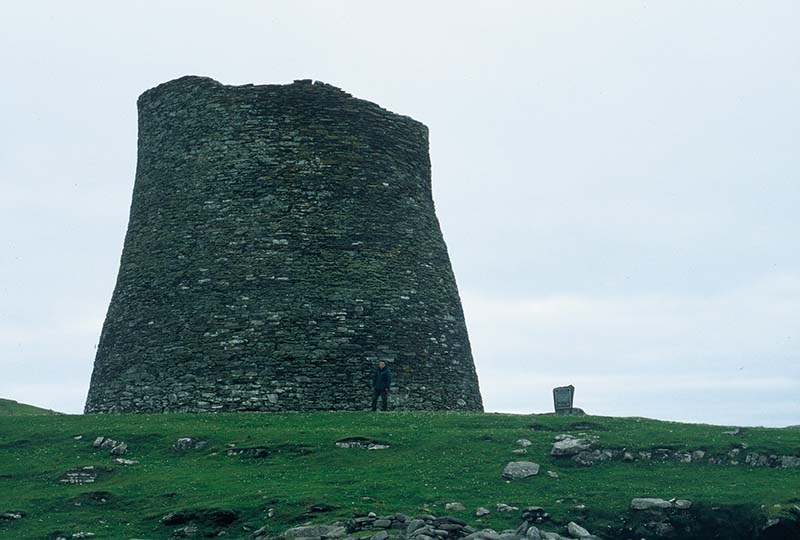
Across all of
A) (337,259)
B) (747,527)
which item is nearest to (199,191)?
(337,259)

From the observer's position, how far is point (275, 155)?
111 feet

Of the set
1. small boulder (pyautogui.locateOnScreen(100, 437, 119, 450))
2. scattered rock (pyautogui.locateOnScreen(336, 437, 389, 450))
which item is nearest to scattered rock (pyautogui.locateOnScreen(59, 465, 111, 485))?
small boulder (pyautogui.locateOnScreen(100, 437, 119, 450))

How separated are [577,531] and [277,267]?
1707cm

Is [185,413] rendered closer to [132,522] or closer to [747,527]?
[132,522]

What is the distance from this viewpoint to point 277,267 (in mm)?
32688

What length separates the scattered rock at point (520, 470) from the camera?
2095cm

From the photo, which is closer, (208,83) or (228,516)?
(228,516)

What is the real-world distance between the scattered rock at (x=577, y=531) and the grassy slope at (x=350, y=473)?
67 cm

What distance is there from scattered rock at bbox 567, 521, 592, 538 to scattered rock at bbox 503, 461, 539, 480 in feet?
10.2

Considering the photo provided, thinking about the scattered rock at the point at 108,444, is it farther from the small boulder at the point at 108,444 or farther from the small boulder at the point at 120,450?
the small boulder at the point at 120,450

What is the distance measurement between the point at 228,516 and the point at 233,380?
12673 millimetres

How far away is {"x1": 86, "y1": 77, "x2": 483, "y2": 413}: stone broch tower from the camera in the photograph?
104 ft

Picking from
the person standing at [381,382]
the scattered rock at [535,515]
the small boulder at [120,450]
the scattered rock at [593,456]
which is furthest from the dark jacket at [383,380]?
the scattered rock at [535,515]

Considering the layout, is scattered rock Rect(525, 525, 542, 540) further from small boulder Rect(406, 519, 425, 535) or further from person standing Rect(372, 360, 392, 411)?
person standing Rect(372, 360, 392, 411)
